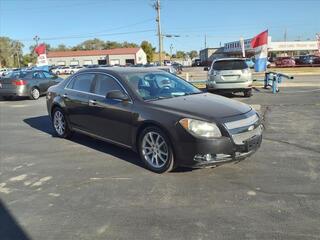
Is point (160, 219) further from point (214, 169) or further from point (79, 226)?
point (214, 169)

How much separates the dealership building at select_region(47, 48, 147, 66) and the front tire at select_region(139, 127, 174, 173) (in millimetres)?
86452

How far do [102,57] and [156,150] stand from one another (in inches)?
3646

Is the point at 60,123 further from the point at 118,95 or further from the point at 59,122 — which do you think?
the point at 118,95

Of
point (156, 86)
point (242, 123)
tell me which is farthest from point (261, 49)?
point (242, 123)

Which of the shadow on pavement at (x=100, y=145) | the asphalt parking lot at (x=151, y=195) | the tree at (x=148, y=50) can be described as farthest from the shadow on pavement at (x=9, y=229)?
the tree at (x=148, y=50)

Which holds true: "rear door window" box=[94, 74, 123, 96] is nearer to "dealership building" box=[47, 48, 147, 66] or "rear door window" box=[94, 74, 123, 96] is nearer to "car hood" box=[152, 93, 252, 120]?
"car hood" box=[152, 93, 252, 120]

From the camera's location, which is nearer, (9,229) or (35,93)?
(9,229)

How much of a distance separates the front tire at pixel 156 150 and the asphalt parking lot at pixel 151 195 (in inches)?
6.5

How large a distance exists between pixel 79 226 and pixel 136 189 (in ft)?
3.86

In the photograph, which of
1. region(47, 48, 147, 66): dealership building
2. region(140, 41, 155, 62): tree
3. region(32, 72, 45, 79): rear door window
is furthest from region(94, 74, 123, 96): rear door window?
region(140, 41, 155, 62): tree

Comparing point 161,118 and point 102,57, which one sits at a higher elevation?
point 102,57

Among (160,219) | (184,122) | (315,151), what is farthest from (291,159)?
(160,219)

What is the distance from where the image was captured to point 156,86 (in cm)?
649

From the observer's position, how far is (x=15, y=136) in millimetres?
8781
